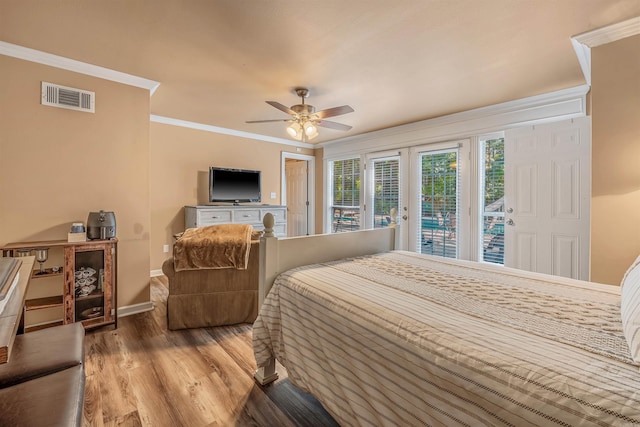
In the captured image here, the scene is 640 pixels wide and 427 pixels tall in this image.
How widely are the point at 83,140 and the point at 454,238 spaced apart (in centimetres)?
454

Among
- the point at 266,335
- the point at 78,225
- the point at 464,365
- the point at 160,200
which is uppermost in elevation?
the point at 160,200

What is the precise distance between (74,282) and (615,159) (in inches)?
170

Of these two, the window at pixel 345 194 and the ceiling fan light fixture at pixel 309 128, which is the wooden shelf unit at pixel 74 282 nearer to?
the ceiling fan light fixture at pixel 309 128

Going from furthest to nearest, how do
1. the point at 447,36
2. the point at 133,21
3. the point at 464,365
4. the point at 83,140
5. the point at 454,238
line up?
the point at 454,238 → the point at 83,140 → the point at 447,36 → the point at 133,21 → the point at 464,365

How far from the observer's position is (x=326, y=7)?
1.83 m

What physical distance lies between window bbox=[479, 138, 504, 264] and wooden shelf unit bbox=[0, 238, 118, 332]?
4270 millimetres

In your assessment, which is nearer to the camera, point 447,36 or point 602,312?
point 602,312

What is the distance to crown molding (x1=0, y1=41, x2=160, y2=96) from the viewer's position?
2344 mm

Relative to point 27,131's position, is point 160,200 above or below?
below

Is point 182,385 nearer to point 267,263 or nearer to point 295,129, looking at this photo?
point 267,263

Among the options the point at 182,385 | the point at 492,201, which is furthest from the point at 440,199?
the point at 182,385

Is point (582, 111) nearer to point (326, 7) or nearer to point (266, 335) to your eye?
point (326, 7)

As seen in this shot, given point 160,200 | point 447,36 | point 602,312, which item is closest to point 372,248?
point 602,312

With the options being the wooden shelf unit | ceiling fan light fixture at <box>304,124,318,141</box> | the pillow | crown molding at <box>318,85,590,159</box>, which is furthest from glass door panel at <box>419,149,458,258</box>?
the wooden shelf unit
